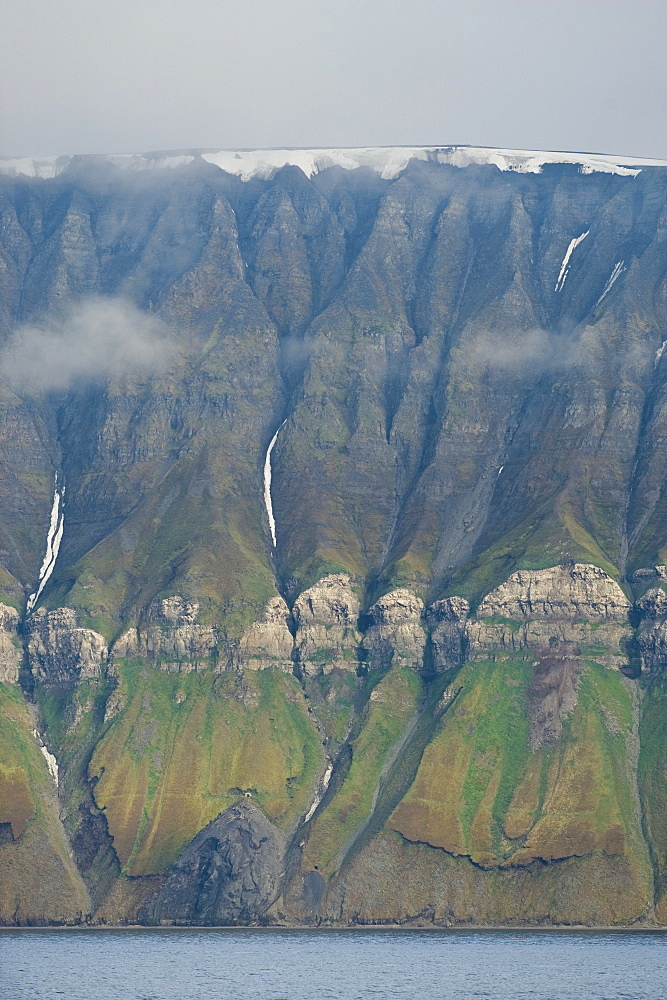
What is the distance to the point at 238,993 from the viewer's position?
199375 mm

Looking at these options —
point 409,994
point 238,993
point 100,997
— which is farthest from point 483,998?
point 100,997

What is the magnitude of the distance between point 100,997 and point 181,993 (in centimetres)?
991

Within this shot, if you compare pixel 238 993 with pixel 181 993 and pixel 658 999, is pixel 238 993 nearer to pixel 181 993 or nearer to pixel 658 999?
pixel 181 993

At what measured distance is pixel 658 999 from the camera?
186625 mm

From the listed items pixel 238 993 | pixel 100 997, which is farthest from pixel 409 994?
pixel 100 997

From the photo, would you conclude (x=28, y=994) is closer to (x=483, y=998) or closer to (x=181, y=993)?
(x=181, y=993)

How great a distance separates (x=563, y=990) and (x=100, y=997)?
54830mm

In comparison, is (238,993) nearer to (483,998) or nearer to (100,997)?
(100,997)

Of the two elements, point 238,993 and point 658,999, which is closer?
point 658,999

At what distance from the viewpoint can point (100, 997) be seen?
195500 millimetres

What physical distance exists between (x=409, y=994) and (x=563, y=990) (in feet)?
60.2

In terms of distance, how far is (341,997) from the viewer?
19525cm

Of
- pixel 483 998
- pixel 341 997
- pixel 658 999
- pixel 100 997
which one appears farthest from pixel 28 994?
pixel 658 999

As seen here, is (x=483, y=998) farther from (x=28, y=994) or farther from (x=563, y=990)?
(x=28, y=994)
